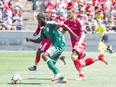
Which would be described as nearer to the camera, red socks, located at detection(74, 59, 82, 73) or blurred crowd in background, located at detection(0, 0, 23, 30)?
red socks, located at detection(74, 59, 82, 73)

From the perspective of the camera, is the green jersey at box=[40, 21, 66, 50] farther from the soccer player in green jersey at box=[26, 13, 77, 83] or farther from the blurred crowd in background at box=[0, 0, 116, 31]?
the blurred crowd in background at box=[0, 0, 116, 31]

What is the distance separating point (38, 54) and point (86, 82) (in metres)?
3.58

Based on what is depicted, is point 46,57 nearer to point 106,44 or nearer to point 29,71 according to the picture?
point 29,71

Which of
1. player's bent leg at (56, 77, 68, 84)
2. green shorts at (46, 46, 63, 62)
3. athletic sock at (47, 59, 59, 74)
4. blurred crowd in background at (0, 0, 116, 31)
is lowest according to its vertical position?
blurred crowd in background at (0, 0, 116, 31)

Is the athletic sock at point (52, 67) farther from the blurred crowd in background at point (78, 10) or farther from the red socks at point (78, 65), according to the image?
the blurred crowd in background at point (78, 10)

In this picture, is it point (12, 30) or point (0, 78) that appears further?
point (12, 30)

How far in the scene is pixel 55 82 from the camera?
36.9ft

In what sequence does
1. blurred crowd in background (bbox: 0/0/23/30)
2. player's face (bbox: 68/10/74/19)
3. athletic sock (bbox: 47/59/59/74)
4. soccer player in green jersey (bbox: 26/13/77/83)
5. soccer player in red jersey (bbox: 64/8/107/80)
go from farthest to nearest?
blurred crowd in background (bbox: 0/0/23/30)
soccer player in red jersey (bbox: 64/8/107/80)
player's face (bbox: 68/10/74/19)
soccer player in green jersey (bbox: 26/13/77/83)
athletic sock (bbox: 47/59/59/74)

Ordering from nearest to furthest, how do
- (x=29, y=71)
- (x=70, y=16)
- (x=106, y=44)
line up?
(x=70, y=16) < (x=29, y=71) < (x=106, y=44)

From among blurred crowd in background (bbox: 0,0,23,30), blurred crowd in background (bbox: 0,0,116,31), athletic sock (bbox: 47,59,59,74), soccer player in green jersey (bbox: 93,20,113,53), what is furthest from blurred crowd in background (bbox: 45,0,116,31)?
athletic sock (bbox: 47,59,59,74)

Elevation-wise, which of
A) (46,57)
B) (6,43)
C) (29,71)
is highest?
(46,57)

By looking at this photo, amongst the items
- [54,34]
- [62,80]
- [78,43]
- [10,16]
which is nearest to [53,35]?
[54,34]

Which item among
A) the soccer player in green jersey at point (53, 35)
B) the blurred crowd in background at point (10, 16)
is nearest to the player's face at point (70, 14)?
the soccer player in green jersey at point (53, 35)

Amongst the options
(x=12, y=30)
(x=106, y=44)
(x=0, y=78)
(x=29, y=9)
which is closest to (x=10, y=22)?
(x=12, y=30)
